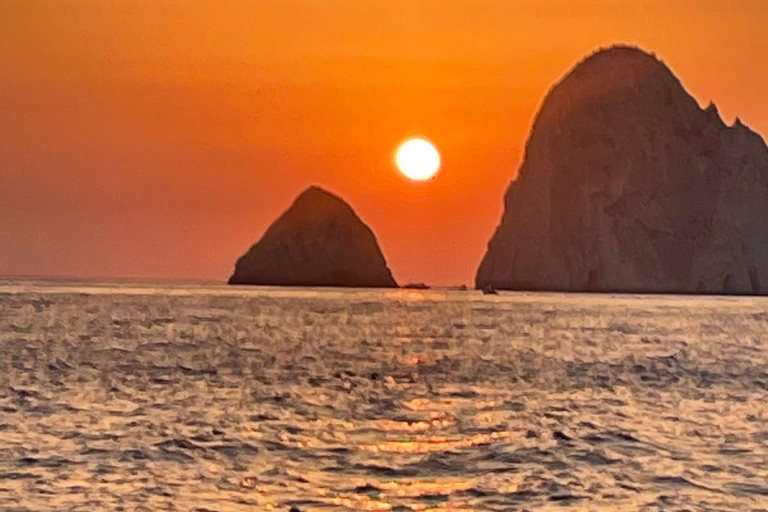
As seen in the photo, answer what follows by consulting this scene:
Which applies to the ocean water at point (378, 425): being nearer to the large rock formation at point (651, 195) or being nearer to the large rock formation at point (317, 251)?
the large rock formation at point (317, 251)

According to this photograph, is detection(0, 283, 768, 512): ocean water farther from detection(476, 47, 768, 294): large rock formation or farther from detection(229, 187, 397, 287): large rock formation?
detection(476, 47, 768, 294): large rock formation

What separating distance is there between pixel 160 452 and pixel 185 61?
13004mm

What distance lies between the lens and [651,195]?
38375mm

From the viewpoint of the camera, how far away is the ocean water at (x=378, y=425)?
28.1 ft

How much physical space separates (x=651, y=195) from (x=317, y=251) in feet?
92.8

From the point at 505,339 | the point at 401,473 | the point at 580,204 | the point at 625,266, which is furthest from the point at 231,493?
the point at 580,204

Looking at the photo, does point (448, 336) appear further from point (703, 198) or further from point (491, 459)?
point (491, 459)

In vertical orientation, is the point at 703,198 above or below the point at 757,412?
above

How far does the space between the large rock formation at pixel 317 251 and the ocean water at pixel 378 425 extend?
3.15 meters

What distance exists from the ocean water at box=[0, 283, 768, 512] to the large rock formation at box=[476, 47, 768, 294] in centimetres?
456

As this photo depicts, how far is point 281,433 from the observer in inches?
451

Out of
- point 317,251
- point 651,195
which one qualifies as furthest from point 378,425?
point 317,251

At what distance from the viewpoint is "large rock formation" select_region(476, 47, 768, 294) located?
2780 centimetres

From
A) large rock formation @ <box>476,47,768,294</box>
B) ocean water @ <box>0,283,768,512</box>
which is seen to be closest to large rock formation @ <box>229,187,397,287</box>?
ocean water @ <box>0,283,768,512</box>
